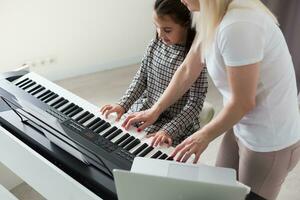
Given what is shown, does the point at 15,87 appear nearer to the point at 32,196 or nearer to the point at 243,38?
the point at 32,196

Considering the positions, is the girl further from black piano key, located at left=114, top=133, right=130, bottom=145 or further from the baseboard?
the baseboard

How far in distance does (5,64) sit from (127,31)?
43.4 inches

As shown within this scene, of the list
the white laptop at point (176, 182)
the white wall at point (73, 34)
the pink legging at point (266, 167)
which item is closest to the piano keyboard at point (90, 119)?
the pink legging at point (266, 167)

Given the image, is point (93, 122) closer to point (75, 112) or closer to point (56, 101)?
point (75, 112)

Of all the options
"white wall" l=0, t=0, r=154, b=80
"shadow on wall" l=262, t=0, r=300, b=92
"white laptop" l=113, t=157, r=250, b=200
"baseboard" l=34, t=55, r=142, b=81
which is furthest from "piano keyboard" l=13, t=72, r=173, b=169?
"shadow on wall" l=262, t=0, r=300, b=92

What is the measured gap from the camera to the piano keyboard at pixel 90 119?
133cm

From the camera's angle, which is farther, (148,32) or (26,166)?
(148,32)

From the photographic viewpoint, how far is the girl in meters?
1.54

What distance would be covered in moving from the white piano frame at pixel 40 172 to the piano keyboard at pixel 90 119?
180mm

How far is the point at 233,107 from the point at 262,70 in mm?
139

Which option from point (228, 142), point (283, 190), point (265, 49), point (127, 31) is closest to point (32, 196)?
point (228, 142)

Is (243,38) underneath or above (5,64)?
above

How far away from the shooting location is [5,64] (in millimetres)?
3064

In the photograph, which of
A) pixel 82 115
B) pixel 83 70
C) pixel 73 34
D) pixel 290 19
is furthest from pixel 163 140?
pixel 83 70
